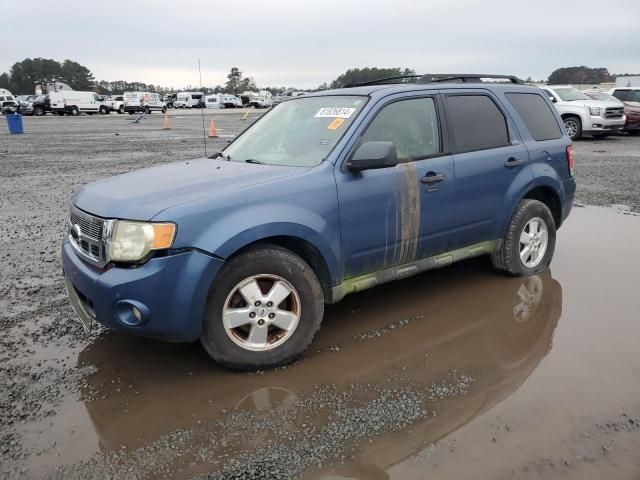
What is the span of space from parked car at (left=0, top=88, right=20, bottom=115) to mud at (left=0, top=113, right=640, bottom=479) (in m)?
48.5

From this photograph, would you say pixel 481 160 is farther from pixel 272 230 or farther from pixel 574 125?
pixel 574 125

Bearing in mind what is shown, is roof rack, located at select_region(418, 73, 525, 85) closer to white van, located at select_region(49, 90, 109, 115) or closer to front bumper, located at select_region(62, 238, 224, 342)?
front bumper, located at select_region(62, 238, 224, 342)

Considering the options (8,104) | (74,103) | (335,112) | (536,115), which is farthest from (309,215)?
(8,104)

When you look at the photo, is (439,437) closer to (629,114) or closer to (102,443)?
(102,443)

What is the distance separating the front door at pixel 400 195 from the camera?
12.7ft

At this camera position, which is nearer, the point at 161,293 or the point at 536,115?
the point at 161,293

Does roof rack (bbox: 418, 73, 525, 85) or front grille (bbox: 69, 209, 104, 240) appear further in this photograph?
roof rack (bbox: 418, 73, 525, 85)

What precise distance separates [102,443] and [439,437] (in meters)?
1.75

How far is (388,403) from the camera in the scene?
124 inches

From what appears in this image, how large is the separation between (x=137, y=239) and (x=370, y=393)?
1.65m

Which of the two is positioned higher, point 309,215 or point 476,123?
point 476,123

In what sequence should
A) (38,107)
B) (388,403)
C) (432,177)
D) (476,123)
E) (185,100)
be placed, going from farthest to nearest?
1. (185,100)
2. (38,107)
3. (476,123)
4. (432,177)
5. (388,403)

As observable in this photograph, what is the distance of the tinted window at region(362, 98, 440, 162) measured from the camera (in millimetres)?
4191

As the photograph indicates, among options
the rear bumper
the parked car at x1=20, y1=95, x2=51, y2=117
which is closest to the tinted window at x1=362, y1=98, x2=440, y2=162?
the rear bumper
